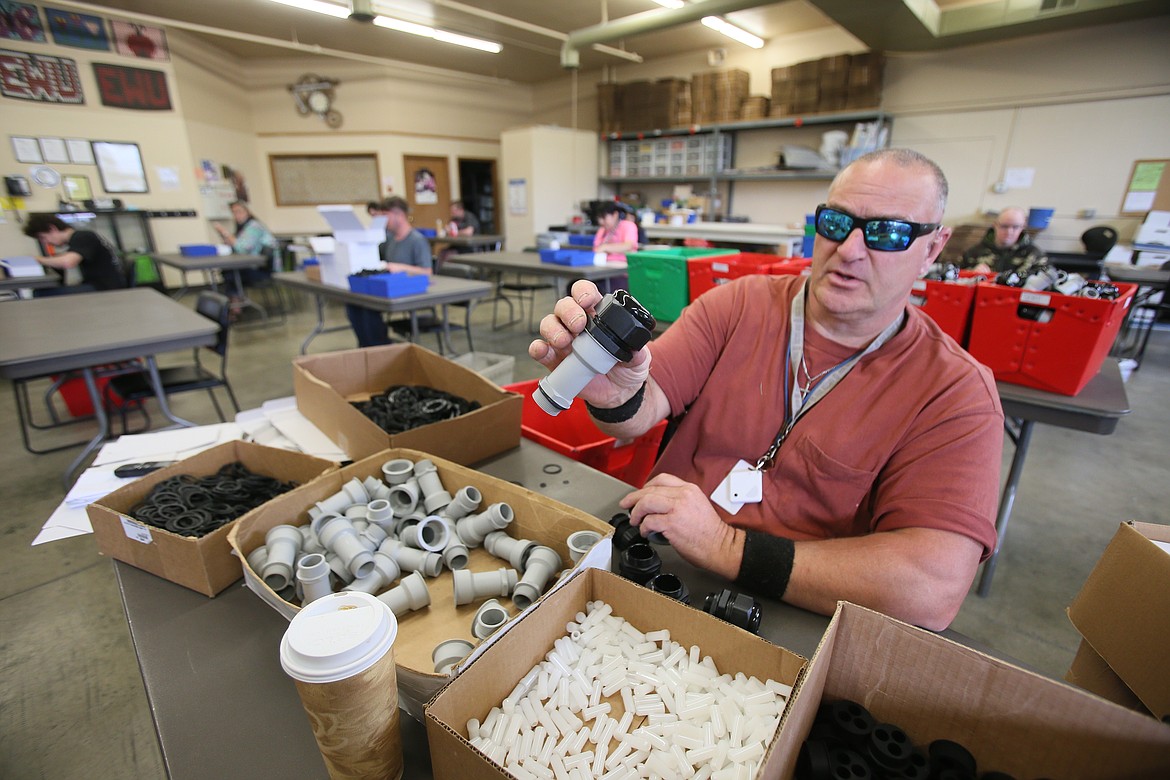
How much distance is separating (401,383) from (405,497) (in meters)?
1.00

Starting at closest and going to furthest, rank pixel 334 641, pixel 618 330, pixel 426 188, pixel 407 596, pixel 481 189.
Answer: pixel 334 641 < pixel 618 330 < pixel 407 596 < pixel 426 188 < pixel 481 189

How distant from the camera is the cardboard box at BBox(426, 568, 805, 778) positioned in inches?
20.5

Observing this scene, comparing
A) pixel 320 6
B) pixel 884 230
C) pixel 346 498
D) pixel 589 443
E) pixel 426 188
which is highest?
pixel 320 6

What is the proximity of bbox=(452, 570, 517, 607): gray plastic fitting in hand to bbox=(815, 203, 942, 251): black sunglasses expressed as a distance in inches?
37.4

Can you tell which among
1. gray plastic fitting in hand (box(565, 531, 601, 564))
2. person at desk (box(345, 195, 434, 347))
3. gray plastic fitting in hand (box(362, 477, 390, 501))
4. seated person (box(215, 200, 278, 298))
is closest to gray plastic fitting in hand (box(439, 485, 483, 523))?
gray plastic fitting in hand (box(362, 477, 390, 501))

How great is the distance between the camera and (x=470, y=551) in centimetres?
102

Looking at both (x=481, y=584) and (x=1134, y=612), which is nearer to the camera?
(x=1134, y=612)

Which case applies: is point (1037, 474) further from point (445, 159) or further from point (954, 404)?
point (445, 159)

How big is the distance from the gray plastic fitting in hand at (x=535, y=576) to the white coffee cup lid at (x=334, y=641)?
0.36 metres

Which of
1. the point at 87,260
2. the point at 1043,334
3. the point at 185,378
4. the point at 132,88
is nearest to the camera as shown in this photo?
the point at 1043,334

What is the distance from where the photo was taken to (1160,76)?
472 centimetres

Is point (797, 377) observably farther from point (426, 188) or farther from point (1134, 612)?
point (426, 188)

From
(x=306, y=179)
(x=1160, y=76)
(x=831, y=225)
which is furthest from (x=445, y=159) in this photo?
(x=831, y=225)

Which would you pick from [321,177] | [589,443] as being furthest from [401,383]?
[321,177]
